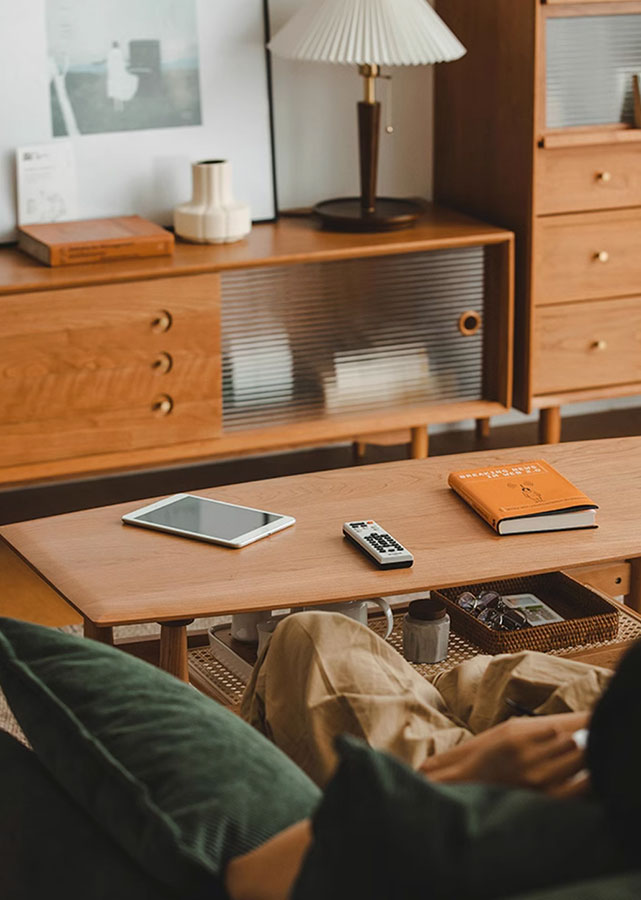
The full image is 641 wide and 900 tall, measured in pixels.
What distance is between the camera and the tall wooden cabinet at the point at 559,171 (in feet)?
11.0

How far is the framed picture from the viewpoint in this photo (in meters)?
3.32

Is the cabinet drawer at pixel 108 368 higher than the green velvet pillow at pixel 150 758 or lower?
lower

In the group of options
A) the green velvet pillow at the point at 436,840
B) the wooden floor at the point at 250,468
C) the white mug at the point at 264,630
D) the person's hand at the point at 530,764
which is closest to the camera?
the green velvet pillow at the point at 436,840

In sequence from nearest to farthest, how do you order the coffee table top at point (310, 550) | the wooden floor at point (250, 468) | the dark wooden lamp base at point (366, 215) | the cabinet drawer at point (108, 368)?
the coffee table top at point (310, 550) < the cabinet drawer at point (108, 368) < the dark wooden lamp base at point (366, 215) < the wooden floor at point (250, 468)

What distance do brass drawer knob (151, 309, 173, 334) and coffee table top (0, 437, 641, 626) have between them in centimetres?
89

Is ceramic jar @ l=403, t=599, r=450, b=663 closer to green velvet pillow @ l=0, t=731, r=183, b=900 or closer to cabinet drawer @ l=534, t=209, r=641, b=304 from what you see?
green velvet pillow @ l=0, t=731, r=183, b=900

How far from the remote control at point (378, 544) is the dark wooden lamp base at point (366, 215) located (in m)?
1.42

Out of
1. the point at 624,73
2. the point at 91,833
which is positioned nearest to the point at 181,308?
the point at 624,73

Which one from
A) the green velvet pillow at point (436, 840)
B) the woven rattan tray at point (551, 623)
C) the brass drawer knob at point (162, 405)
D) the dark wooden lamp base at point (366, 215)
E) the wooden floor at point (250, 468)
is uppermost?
the dark wooden lamp base at point (366, 215)

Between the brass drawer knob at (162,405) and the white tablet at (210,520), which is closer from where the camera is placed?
the white tablet at (210,520)

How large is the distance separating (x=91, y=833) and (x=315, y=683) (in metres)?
0.40

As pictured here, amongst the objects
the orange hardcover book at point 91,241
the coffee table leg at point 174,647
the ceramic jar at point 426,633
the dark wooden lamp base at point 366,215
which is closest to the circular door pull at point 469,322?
the dark wooden lamp base at point 366,215

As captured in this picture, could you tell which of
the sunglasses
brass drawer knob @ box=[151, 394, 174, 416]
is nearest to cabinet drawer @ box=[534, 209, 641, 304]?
brass drawer knob @ box=[151, 394, 174, 416]

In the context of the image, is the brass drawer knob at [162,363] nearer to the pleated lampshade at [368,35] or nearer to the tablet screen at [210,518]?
the pleated lampshade at [368,35]
